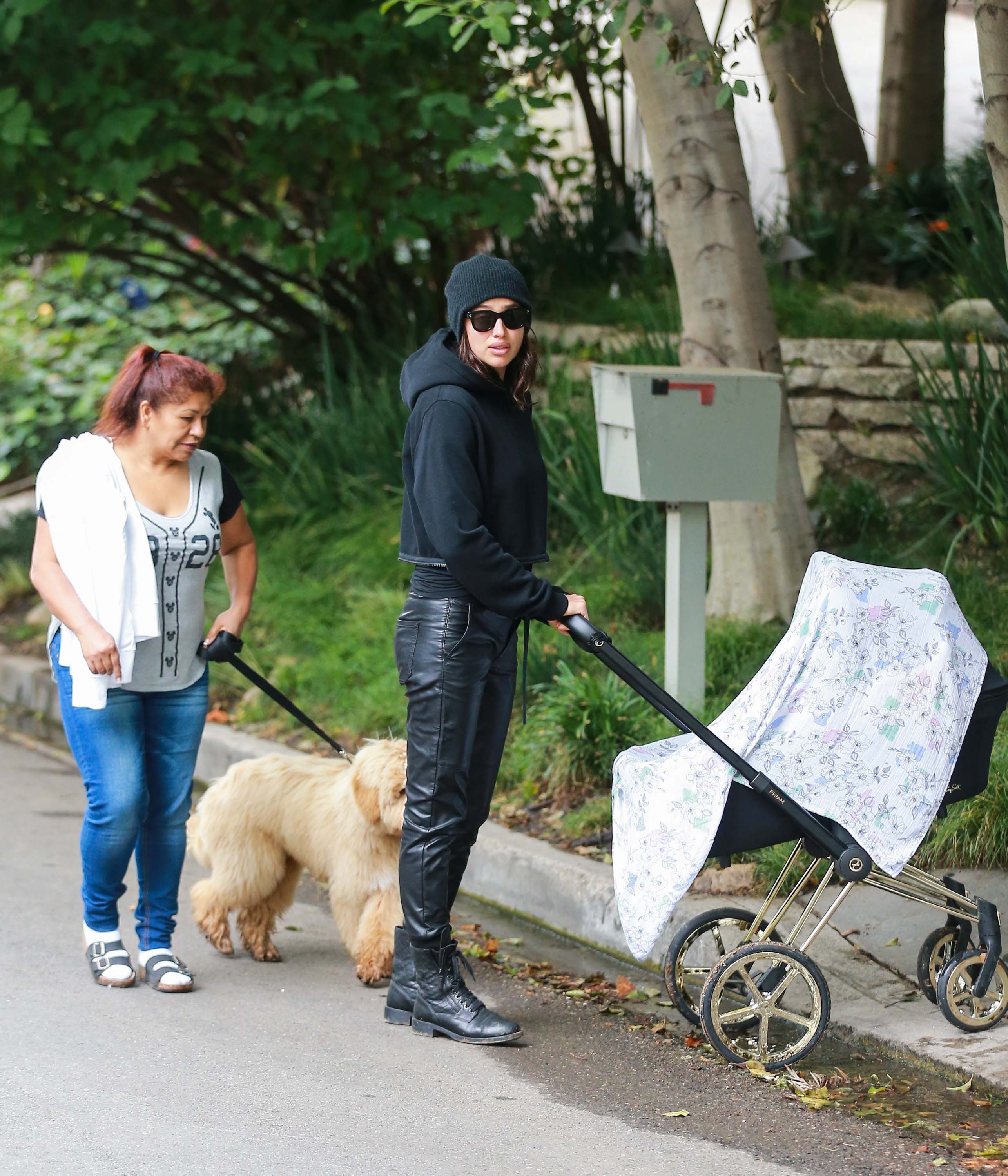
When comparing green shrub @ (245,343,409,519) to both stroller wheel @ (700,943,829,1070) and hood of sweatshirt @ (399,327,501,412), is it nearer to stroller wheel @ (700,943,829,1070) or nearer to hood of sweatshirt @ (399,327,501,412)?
hood of sweatshirt @ (399,327,501,412)

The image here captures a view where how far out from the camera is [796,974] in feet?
12.7

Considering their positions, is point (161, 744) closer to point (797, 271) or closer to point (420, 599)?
point (420, 599)

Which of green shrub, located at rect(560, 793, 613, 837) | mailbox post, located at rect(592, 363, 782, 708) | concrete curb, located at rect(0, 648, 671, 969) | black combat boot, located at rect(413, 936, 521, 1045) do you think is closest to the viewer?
black combat boot, located at rect(413, 936, 521, 1045)

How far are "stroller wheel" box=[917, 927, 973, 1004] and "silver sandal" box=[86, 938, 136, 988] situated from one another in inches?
91.0

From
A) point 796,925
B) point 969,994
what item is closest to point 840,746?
point 796,925

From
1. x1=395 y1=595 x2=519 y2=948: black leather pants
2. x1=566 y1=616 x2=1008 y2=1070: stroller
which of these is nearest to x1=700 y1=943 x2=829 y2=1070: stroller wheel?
x1=566 y1=616 x2=1008 y2=1070: stroller

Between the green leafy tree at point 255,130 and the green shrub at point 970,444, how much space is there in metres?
2.56

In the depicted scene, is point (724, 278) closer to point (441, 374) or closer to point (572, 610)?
point (441, 374)

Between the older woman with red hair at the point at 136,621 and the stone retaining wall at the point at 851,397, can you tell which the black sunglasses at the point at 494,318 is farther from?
the stone retaining wall at the point at 851,397

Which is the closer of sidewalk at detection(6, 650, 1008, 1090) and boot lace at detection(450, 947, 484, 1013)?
sidewalk at detection(6, 650, 1008, 1090)

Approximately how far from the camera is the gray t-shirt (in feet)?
14.1

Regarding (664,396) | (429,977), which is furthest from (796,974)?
(664,396)

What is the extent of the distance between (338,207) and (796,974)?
6.14m

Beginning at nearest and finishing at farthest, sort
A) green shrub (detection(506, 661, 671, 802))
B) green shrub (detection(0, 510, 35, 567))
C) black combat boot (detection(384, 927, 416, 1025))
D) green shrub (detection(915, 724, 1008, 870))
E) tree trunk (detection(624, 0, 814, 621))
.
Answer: black combat boot (detection(384, 927, 416, 1025)), green shrub (detection(915, 724, 1008, 870)), green shrub (detection(506, 661, 671, 802)), tree trunk (detection(624, 0, 814, 621)), green shrub (detection(0, 510, 35, 567))
